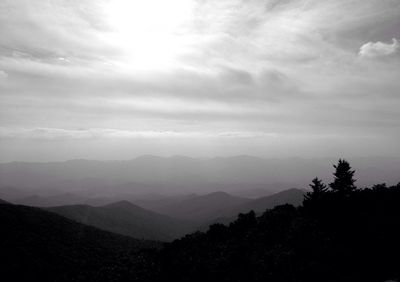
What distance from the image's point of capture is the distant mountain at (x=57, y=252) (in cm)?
2988

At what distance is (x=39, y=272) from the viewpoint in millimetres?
36812

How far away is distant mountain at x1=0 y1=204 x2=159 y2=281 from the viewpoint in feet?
98.0

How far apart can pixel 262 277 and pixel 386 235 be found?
28.5 feet

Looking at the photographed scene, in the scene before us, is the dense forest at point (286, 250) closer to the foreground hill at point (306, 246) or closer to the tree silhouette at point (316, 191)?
the foreground hill at point (306, 246)

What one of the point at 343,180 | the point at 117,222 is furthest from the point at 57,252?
the point at 117,222

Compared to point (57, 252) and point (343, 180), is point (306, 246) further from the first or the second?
point (57, 252)

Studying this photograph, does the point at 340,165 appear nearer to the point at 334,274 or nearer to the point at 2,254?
the point at 334,274

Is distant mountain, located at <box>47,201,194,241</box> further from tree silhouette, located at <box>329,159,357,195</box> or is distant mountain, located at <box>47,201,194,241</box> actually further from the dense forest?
tree silhouette, located at <box>329,159,357,195</box>

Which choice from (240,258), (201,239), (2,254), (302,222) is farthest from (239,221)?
(2,254)

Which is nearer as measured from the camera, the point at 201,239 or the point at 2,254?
the point at 201,239

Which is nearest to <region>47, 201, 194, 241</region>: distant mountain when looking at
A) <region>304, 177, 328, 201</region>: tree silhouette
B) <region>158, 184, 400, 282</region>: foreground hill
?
<region>304, 177, 328, 201</region>: tree silhouette

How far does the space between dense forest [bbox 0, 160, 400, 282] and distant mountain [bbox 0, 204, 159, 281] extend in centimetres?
16

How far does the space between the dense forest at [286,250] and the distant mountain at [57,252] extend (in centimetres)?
16

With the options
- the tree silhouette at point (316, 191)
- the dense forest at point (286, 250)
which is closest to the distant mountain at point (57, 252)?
the dense forest at point (286, 250)
